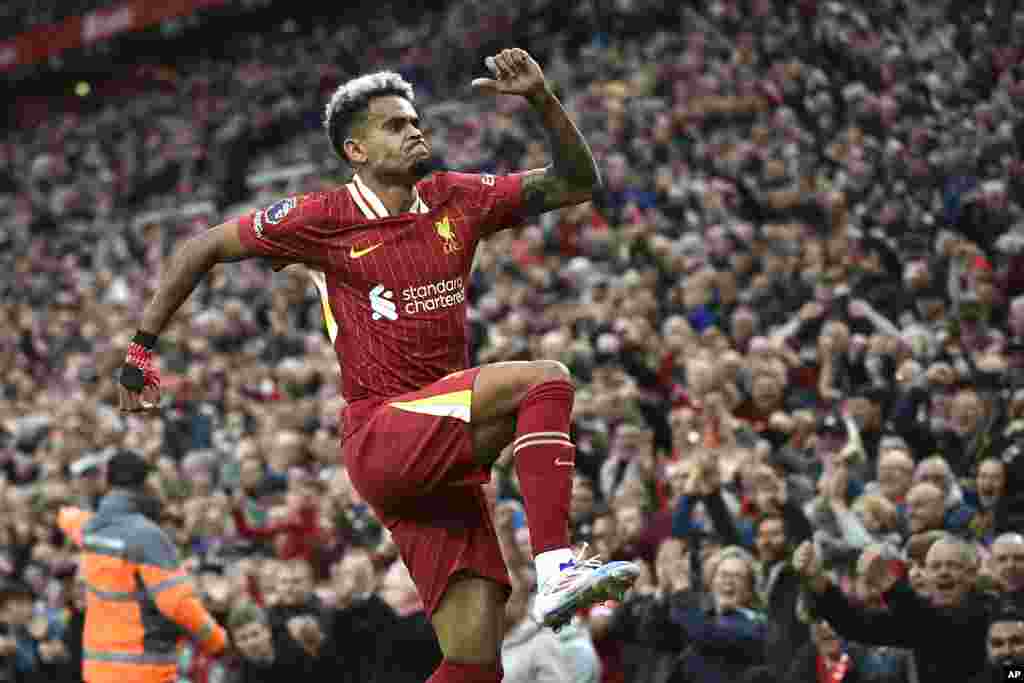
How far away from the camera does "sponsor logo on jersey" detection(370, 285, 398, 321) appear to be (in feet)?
15.8

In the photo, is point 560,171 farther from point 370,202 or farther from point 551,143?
point 370,202

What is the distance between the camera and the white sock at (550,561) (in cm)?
430

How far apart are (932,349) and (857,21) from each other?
14.3ft

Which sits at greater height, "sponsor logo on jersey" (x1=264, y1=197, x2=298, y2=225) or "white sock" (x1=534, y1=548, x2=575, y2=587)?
"sponsor logo on jersey" (x1=264, y1=197, x2=298, y2=225)

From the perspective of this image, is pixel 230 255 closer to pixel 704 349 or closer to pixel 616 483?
pixel 616 483

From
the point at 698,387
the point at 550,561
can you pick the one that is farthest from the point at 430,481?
the point at 698,387

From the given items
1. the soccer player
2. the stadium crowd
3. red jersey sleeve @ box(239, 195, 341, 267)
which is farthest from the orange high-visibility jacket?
red jersey sleeve @ box(239, 195, 341, 267)

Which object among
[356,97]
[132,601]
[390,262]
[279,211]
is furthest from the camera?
[132,601]

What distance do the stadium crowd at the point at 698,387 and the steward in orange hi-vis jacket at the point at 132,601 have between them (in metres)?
0.58

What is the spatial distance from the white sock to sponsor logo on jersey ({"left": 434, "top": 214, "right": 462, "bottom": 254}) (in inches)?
42.6

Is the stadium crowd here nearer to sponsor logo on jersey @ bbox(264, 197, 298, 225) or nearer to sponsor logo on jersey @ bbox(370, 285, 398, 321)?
sponsor logo on jersey @ bbox(370, 285, 398, 321)

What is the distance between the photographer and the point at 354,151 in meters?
5.05

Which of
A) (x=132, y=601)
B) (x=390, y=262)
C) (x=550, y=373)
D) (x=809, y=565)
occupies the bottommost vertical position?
(x=809, y=565)

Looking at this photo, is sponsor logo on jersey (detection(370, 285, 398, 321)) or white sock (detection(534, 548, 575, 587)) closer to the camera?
white sock (detection(534, 548, 575, 587))
